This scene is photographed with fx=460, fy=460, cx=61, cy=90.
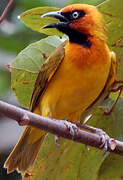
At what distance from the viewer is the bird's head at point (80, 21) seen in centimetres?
318

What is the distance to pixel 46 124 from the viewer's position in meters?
2.21

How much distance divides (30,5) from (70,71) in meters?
1.12

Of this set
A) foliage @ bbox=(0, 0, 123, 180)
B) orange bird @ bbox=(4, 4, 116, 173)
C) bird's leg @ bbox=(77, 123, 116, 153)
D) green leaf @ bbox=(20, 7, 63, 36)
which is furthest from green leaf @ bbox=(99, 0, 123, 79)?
bird's leg @ bbox=(77, 123, 116, 153)

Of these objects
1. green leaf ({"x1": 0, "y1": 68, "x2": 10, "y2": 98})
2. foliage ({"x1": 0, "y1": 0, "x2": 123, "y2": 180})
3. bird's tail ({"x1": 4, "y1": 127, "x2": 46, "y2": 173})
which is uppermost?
foliage ({"x1": 0, "y1": 0, "x2": 123, "y2": 180})

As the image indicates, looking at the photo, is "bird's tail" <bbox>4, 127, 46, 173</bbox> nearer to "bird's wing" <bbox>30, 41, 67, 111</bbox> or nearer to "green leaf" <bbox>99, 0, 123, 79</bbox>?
"bird's wing" <bbox>30, 41, 67, 111</bbox>

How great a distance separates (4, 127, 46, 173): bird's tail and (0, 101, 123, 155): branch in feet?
2.42

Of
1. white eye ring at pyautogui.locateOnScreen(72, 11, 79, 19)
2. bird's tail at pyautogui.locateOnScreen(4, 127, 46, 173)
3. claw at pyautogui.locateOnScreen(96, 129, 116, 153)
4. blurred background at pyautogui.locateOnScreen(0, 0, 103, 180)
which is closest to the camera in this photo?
claw at pyautogui.locateOnScreen(96, 129, 116, 153)

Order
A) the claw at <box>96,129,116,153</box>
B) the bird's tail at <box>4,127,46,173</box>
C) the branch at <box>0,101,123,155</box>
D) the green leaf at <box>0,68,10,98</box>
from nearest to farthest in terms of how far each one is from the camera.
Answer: the branch at <box>0,101,123,155</box> → the claw at <box>96,129,116,153</box> → the bird's tail at <box>4,127,46,173</box> → the green leaf at <box>0,68,10,98</box>

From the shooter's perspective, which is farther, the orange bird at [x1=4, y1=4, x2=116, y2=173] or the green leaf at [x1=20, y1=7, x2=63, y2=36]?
the orange bird at [x1=4, y1=4, x2=116, y2=173]

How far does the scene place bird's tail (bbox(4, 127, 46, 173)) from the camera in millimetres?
3102

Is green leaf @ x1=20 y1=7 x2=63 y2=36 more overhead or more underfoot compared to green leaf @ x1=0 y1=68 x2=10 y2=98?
more overhead

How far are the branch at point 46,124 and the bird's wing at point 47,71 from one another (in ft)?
2.10

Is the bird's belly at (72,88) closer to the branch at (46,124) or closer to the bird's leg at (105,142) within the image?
the bird's leg at (105,142)

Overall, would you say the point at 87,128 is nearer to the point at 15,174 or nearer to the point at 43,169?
the point at 43,169
